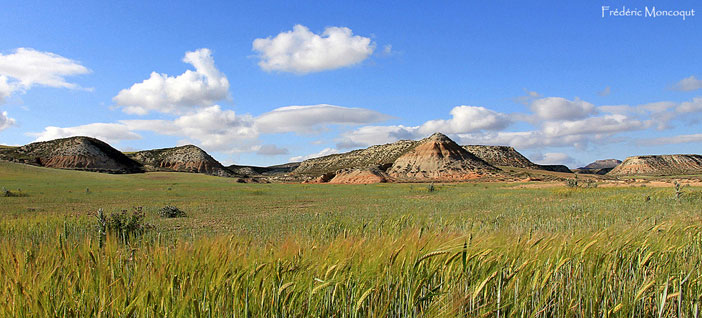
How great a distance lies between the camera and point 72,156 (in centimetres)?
11262

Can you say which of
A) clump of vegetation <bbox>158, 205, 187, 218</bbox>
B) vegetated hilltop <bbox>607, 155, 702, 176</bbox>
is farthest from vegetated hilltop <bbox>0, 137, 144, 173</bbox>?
vegetated hilltop <bbox>607, 155, 702, 176</bbox>

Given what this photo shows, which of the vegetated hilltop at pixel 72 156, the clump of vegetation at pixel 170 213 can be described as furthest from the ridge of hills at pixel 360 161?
the clump of vegetation at pixel 170 213

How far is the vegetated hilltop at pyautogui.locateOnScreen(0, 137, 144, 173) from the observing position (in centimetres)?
11056

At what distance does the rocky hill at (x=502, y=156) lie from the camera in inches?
5702

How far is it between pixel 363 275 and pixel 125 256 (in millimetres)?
2368

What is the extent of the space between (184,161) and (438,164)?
291ft

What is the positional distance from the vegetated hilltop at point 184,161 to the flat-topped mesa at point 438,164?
64349 mm

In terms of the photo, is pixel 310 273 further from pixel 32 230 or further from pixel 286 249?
pixel 32 230

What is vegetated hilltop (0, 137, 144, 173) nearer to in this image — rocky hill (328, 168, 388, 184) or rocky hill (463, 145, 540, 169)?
rocky hill (328, 168, 388, 184)

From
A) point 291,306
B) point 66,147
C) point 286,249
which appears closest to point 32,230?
point 286,249

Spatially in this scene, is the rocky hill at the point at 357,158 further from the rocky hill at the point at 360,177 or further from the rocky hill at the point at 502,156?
the rocky hill at the point at 360,177

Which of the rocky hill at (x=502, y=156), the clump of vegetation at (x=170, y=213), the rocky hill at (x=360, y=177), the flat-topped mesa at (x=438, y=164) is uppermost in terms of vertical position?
the rocky hill at (x=502, y=156)

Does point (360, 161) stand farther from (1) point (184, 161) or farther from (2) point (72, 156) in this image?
(2) point (72, 156)

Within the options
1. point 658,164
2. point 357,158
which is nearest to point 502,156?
point 357,158
